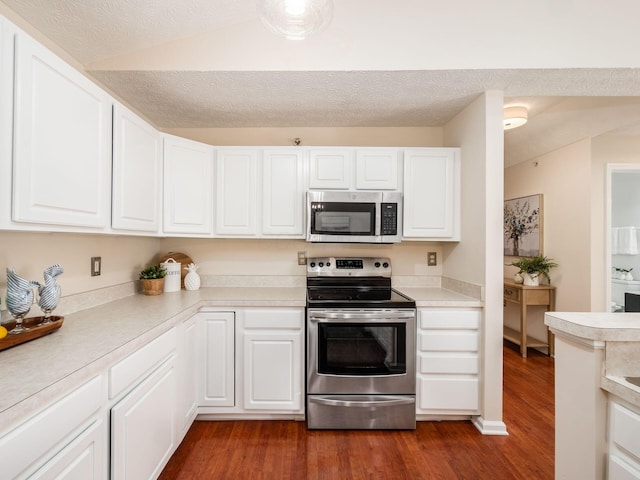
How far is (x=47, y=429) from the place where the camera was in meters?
0.90

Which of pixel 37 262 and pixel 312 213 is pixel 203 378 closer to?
pixel 37 262

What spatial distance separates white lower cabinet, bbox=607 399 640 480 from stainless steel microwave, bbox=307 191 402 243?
1708 millimetres

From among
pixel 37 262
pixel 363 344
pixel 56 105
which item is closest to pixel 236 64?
pixel 56 105

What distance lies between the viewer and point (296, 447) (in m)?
1.99

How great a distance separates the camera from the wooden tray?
119 cm

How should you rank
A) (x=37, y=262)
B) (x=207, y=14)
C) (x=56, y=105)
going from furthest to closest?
(x=207, y=14)
(x=37, y=262)
(x=56, y=105)

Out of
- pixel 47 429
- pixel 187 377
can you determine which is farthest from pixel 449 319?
pixel 47 429

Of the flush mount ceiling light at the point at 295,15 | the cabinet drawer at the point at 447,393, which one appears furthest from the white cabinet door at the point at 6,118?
the cabinet drawer at the point at 447,393

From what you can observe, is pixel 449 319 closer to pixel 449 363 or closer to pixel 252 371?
pixel 449 363

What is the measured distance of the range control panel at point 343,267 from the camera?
9.21 ft

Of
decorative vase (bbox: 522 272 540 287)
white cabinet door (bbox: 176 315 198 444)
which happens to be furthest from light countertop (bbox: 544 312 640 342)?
decorative vase (bbox: 522 272 540 287)

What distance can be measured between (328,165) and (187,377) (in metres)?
1.87

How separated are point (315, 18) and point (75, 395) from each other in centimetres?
168

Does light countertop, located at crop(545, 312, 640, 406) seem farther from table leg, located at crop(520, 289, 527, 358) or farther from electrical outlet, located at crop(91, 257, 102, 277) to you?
table leg, located at crop(520, 289, 527, 358)
